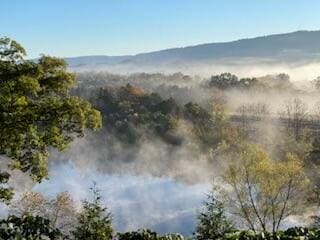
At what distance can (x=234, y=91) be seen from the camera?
17000cm

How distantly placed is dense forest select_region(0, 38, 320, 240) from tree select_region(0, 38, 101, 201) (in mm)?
51

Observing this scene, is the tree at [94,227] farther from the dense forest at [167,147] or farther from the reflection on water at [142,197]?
the reflection on water at [142,197]

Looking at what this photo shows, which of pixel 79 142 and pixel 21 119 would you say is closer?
pixel 21 119

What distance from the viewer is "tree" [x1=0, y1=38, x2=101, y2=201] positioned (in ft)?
82.3

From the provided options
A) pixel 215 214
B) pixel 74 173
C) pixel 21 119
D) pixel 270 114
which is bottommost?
pixel 74 173

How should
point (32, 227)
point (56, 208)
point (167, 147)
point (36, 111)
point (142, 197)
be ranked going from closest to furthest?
point (32, 227) → point (36, 111) → point (56, 208) → point (142, 197) → point (167, 147)

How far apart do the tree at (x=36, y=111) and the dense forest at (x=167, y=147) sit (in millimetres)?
51

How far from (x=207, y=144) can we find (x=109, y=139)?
101 ft

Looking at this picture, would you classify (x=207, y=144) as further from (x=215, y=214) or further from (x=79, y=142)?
(x=215, y=214)

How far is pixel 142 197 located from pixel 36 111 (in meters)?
87.5

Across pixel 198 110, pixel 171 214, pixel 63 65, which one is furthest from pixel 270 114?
→ pixel 63 65

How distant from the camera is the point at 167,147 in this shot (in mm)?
118625

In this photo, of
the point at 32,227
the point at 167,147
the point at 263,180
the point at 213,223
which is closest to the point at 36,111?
the point at 32,227

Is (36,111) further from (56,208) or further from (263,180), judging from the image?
(56,208)
